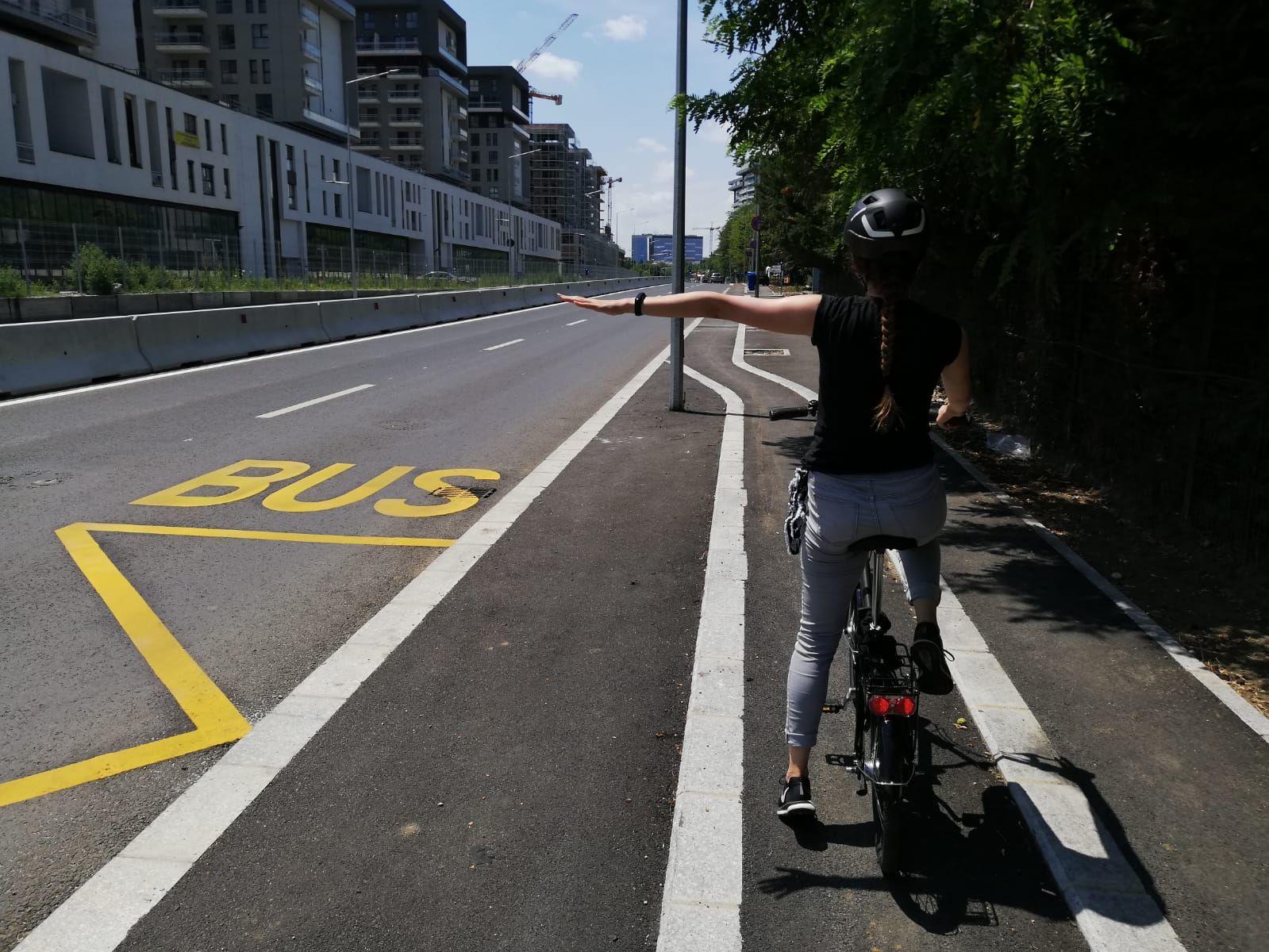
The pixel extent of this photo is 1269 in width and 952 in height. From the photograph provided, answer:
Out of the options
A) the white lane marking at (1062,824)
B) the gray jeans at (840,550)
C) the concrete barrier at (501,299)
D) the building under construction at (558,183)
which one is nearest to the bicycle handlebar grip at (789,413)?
the gray jeans at (840,550)

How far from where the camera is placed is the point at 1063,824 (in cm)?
339

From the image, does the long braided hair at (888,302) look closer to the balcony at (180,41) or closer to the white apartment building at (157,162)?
the white apartment building at (157,162)

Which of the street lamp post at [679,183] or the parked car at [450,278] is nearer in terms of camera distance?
the street lamp post at [679,183]

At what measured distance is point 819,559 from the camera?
128 inches

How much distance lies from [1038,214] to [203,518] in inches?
240

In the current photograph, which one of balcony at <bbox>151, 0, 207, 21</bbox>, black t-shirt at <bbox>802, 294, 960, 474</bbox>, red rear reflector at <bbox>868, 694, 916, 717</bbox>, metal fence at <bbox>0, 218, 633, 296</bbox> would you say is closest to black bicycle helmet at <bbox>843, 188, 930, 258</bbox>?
black t-shirt at <bbox>802, 294, 960, 474</bbox>

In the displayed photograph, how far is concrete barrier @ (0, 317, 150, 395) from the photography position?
508 inches

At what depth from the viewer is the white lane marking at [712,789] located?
2885 millimetres

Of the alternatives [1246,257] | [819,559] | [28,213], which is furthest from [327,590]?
[28,213]

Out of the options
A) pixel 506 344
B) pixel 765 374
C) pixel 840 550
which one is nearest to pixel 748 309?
pixel 840 550

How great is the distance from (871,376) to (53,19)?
63.9 m

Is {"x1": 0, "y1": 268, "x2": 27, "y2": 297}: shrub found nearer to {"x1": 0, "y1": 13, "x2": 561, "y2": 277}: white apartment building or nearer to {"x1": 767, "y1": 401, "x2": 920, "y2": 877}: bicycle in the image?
{"x1": 0, "y1": 13, "x2": 561, "y2": 277}: white apartment building

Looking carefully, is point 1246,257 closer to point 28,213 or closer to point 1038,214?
point 1038,214

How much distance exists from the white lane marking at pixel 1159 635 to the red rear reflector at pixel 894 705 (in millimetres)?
1999
